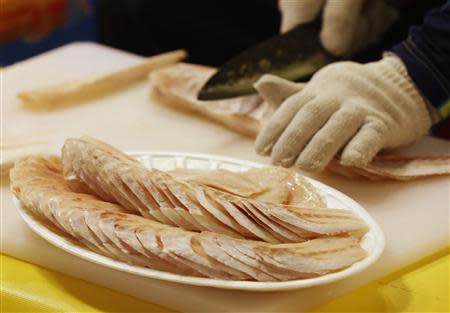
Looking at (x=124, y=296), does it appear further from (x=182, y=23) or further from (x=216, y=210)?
(x=182, y=23)

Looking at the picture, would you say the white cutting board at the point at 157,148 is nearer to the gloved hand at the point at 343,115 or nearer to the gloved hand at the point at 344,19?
the gloved hand at the point at 343,115

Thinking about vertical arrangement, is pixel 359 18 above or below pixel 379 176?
above

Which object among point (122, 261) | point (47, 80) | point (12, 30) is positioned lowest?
point (12, 30)

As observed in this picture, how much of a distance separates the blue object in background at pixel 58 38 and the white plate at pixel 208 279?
1.76 m

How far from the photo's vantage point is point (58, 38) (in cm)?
309

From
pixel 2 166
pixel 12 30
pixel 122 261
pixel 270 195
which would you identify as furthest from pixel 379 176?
pixel 12 30

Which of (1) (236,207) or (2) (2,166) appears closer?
(1) (236,207)

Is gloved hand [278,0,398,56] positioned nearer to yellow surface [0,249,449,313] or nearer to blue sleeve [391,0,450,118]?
blue sleeve [391,0,450,118]

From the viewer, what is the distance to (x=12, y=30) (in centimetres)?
290

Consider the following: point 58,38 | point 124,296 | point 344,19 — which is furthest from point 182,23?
point 124,296

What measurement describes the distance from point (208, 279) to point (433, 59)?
691mm

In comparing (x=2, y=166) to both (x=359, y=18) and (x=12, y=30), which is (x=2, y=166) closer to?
(x=359, y=18)

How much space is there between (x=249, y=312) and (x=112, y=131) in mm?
675

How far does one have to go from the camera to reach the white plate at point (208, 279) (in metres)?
0.97
